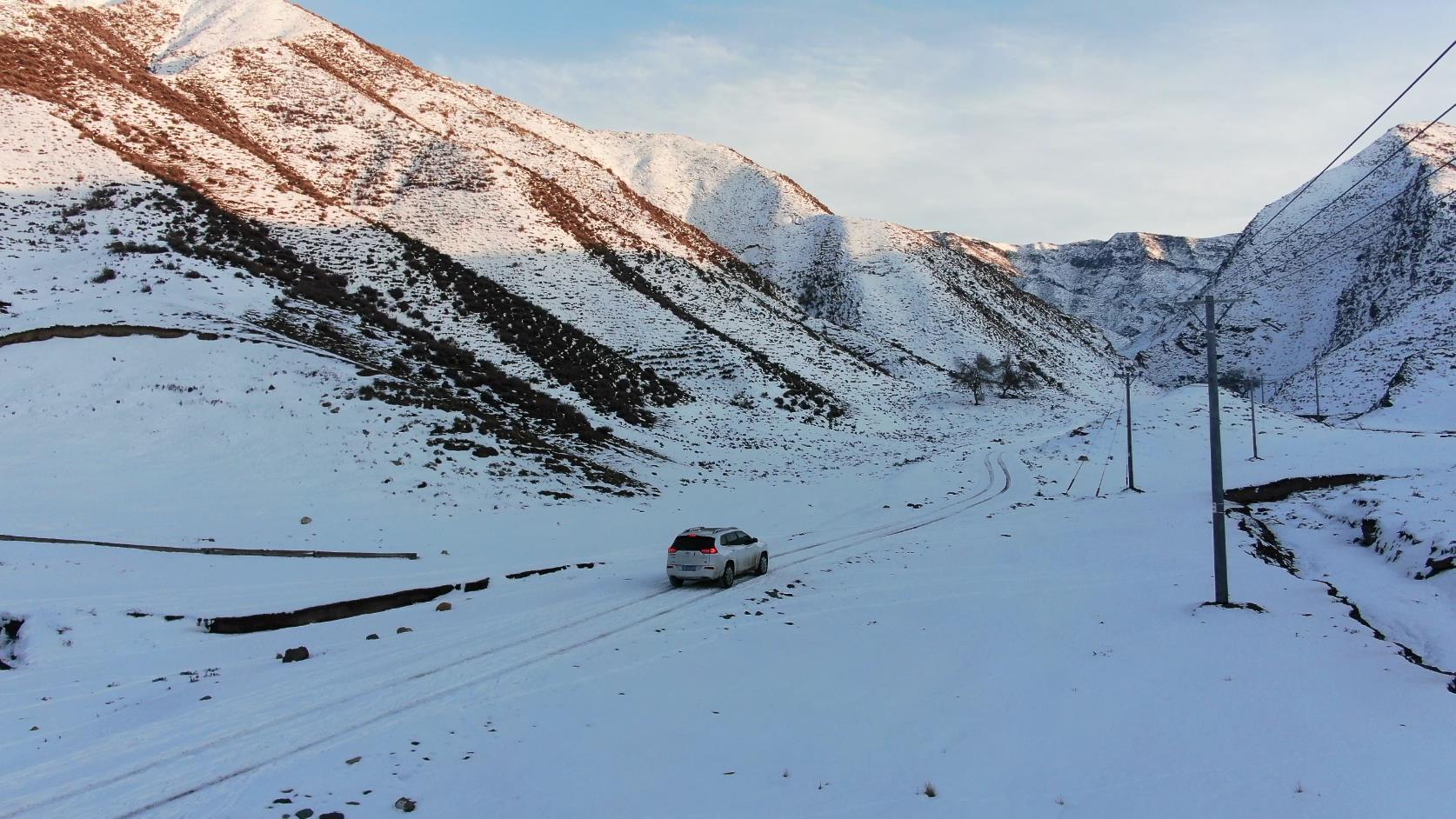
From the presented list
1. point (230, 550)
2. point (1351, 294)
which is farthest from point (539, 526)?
point (1351, 294)

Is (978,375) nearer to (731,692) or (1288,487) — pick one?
(1288,487)

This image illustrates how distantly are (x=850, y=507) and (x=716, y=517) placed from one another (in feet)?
23.6

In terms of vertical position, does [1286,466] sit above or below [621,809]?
above

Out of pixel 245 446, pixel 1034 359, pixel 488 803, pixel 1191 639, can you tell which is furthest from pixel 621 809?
pixel 1034 359

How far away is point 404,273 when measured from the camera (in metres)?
49.8

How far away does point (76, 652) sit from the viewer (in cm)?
1133

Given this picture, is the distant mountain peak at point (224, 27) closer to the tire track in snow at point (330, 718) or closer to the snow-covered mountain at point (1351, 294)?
the tire track in snow at point (330, 718)

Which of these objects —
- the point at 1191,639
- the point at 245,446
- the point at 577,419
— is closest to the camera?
the point at 1191,639

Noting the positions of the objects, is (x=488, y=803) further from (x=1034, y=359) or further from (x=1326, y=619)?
(x=1034, y=359)

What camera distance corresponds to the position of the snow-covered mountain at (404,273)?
101 ft

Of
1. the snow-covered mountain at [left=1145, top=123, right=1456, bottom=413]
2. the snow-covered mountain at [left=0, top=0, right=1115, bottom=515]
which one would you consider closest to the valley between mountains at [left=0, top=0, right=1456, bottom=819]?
the snow-covered mountain at [left=0, top=0, right=1115, bottom=515]

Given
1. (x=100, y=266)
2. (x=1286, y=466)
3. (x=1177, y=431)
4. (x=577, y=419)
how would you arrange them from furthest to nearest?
(x=1177, y=431), (x=1286, y=466), (x=577, y=419), (x=100, y=266)

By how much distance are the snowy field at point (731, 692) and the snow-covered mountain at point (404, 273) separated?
12.3 meters

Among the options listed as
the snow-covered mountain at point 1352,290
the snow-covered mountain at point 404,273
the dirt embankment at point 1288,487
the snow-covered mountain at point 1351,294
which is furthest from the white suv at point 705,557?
the snow-covered mountain at point 1352,290
